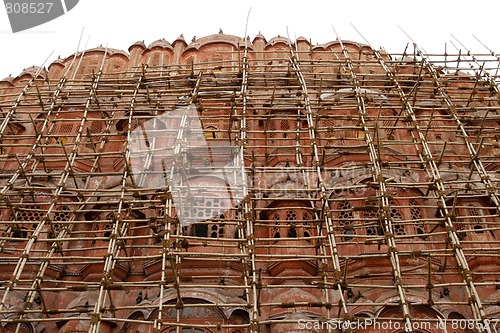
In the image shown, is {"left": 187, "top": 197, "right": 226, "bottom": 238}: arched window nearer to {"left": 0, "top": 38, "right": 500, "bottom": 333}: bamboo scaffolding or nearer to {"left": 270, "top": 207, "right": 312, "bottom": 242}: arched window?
{"left": 0, "top": 38, "right": 500, "bottom": 333}: bamboo scaffolding

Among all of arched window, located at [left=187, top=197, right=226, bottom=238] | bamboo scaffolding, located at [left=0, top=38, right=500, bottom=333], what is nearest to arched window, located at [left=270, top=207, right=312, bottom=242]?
bamboo scaffolding, located at [left=0, top=38, right=500, bottom=333]

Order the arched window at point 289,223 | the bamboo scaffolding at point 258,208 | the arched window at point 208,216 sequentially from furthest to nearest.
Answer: the arched window at point 289,223 → the arched window at point 208,216 → the bamboo scaffolding at point 258,208

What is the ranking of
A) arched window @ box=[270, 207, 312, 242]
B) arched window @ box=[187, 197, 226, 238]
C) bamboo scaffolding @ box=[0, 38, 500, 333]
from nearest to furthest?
bamboo scaffolding @ box=[0, 38, 500, 333], arched window @ box=[187, 197, 226, 238], arched window @ box=[270, 207, 312, 242]

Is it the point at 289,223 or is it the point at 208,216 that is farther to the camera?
the point at 208,216

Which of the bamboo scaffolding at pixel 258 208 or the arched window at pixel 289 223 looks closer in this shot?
the bamboo scaffolding at pixel 258 208

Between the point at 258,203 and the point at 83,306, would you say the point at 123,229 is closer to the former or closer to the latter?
the point at 83,306

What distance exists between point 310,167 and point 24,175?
29.4 feet

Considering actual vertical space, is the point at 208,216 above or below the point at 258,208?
above

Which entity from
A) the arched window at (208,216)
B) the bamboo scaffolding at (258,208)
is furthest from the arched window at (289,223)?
the arched window at (208,216)

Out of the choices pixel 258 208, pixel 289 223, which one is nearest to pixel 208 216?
pixel 258 208

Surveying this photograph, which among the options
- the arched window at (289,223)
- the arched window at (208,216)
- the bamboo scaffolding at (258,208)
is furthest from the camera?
the arched window at (289,223)

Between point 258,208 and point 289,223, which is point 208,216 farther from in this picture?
point 289,223

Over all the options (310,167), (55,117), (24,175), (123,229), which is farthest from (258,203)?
(55,117)

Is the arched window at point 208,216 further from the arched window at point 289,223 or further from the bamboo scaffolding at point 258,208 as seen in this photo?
the arched window at point 289,223
